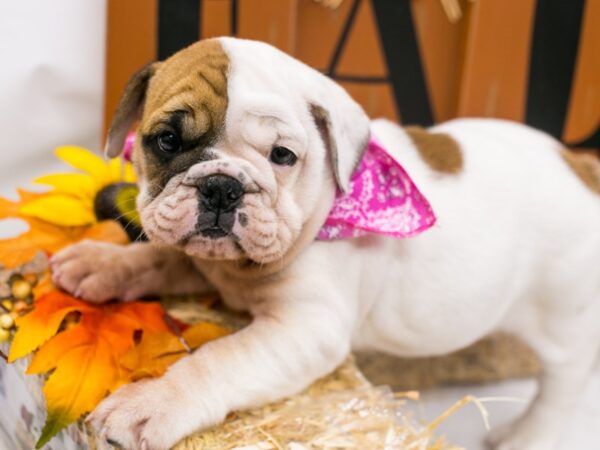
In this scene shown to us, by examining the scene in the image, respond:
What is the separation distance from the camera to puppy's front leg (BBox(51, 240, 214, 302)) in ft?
5.16

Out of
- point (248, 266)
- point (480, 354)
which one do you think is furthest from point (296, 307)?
point (480, 354)

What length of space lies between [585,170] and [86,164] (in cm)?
122

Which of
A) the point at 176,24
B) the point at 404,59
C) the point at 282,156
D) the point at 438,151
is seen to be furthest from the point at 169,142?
the point at 404,59

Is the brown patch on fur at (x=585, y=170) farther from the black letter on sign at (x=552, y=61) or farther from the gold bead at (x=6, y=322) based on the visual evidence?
the gold bead at (x=6, y=322)

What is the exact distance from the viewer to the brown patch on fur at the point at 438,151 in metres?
1.68

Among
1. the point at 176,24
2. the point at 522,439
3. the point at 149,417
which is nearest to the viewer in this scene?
the point at 149,417

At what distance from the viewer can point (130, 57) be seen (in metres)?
2.12

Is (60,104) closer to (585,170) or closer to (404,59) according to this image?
(404,59)

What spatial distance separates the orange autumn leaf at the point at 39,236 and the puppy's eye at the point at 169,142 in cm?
48

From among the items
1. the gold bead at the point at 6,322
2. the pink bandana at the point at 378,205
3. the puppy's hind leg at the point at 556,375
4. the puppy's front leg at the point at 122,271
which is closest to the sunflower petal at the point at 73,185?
the puppy's front leg at the point at 122,271

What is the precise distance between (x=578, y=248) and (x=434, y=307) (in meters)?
0.39

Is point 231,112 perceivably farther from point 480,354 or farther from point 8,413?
point 480,354

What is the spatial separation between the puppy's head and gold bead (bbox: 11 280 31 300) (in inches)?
15.0

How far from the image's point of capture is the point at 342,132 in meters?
1.42
